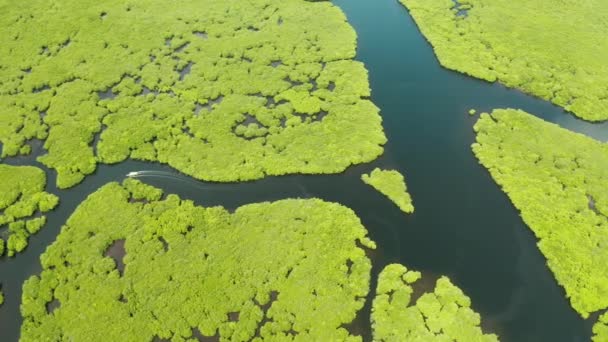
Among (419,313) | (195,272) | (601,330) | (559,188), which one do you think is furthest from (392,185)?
(601,330)

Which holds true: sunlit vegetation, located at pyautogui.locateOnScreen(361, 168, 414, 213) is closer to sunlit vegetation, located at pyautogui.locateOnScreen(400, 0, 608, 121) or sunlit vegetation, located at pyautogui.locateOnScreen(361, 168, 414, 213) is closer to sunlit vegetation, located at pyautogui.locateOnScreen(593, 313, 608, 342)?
sunlit vegetation, located at pyautogui.locateOnScreen(593, 313, 608, 342)

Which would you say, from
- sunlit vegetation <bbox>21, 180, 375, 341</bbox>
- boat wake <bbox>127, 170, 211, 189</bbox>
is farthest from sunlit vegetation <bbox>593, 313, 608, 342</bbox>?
boat wake <bbox>127, 170, 211, 189</bbox>

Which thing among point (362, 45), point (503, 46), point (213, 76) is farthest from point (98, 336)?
point (503, 46)

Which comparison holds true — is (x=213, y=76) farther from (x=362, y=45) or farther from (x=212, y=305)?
(x=212, y=305)

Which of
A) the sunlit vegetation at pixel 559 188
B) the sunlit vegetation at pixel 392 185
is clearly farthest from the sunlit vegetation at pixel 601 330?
the sunlit vegetation at pixel 392 185

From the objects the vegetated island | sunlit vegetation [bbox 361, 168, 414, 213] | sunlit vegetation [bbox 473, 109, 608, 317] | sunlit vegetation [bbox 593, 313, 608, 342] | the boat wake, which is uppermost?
the vegetated island

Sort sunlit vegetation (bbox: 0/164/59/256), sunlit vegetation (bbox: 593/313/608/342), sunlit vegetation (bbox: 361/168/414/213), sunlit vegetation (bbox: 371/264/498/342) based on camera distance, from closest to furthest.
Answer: sunlit vegetation (bbox: 371/264/498/342) < sunlit vegetation (bbox: 593/313/608/342) < sunlit vegetation (bbox: 0/164/59/256) < sunlit vegetation (bbox: 361/168/414/213)

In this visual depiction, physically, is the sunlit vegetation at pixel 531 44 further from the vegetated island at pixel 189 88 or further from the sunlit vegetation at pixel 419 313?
the sunlit vegetation at pixel 419 313
